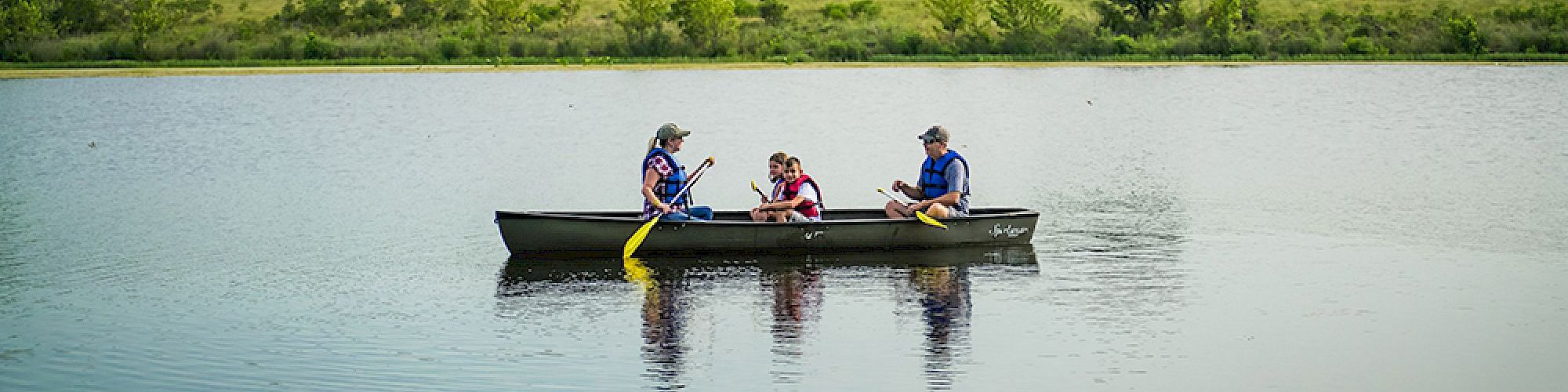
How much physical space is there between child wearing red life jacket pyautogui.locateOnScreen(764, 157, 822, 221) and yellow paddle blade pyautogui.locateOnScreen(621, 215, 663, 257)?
0.97m

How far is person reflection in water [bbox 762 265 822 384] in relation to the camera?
1072 centimetres

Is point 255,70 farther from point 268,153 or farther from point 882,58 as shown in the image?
point 268,153

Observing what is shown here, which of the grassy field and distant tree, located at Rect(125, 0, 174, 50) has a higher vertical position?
distant tree, located at Rect(125, 0, 174, 50)

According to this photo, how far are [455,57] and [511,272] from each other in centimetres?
4910

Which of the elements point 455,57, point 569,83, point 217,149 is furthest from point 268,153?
point 455,57

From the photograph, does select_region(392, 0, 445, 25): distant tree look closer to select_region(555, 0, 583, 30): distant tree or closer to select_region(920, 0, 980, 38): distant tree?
select_region(555, 0, 583, 30): distant tree

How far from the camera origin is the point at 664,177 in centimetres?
1453

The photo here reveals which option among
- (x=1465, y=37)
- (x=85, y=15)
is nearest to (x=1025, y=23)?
(x=1465, y=37)

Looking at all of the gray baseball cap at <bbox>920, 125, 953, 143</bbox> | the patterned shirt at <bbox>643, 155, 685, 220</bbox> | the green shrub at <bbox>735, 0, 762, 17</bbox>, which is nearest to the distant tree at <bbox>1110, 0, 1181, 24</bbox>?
the green shrub at <bbox>735, 0, 762, 17</bbox>

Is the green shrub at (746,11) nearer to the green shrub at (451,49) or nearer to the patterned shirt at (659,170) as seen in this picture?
the green shrub at (451,49)

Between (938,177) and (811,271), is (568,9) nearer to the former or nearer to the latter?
(938,177)

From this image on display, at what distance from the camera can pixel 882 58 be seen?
204 feet

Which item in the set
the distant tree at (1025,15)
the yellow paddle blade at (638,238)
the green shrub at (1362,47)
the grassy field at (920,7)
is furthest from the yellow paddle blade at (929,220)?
the grassy field at (920,7)

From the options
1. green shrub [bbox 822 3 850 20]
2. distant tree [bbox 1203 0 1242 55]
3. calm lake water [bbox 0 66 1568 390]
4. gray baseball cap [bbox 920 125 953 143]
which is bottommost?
distant tree [bbox 1203 0 1242 55]
